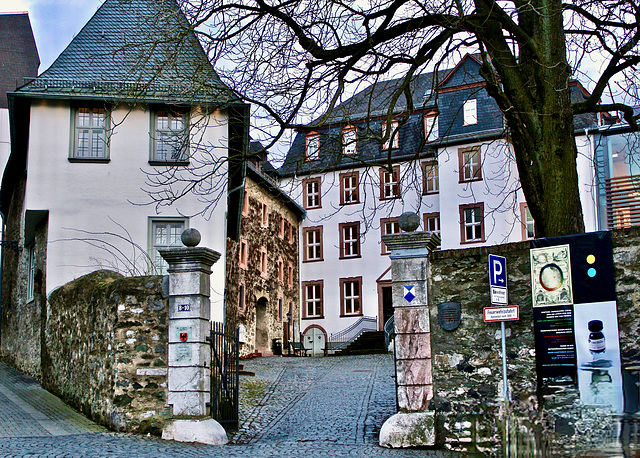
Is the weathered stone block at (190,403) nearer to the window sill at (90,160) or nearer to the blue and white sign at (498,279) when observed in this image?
the blue and white sign at (498,279)

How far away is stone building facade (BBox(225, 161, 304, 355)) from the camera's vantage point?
29031 mm

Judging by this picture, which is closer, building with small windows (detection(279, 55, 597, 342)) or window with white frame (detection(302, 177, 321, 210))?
building with small windows (detection(279, 55, 597, 342))

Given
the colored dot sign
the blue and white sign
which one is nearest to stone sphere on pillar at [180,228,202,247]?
the blue and white sign

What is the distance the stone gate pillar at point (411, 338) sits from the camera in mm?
10016

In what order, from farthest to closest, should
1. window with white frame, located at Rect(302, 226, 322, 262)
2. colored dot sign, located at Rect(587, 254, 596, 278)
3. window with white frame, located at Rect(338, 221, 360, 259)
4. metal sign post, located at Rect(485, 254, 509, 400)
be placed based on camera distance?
window with white frame, located at Rect(302, 226, 322, 262)
window with white frame, located at Rect(338, 221, 360, 259)
metal sign post, located at Rect(485, 254, 509, 400)
colored dot sign, located at Rect(587, 254, 596, 278)

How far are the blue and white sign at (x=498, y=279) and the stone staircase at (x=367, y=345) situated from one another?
22.1m

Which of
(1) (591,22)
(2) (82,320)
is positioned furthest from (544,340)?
(2) (82,320)

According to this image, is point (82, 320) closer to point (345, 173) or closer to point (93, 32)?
point (93, 32)

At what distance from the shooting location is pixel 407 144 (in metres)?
36.8

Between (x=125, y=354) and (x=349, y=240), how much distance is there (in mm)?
27251

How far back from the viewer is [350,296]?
37.6 meters

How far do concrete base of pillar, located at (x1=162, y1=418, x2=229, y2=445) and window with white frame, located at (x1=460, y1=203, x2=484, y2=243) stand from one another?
948 inches

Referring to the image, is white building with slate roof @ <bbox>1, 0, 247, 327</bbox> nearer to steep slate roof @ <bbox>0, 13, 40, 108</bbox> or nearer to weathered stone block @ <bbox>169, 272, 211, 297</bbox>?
weathered stone block @ <bbox>169, 272, 211, 297</bbox>

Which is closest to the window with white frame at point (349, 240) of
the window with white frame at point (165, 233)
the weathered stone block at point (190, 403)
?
the window with white frame at point (165, 233)
